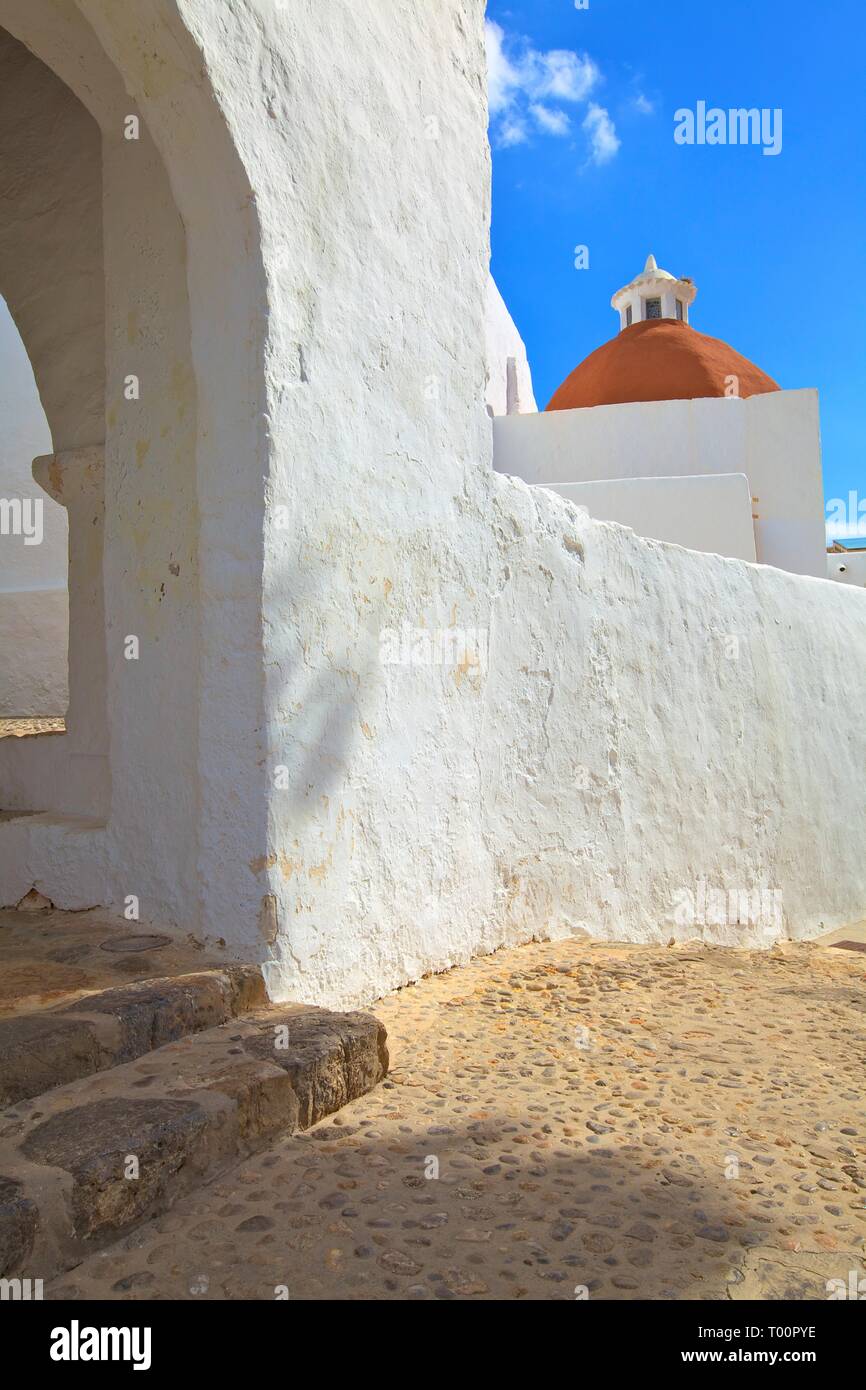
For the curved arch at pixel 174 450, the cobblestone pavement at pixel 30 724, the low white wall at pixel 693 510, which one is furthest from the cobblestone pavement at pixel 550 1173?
the low white wall at pixel 693 510

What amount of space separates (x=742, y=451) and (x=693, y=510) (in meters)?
2.18

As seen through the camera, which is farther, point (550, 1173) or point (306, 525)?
point (306, 525)

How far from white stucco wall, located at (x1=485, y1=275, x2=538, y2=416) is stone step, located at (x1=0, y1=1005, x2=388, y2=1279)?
15.7m

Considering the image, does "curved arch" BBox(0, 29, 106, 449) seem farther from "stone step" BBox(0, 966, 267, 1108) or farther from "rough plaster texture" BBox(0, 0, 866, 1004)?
"stone step" BBox(0, 966, 267, 1108)

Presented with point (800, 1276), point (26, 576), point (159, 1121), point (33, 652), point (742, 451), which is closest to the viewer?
point (800, 1276)

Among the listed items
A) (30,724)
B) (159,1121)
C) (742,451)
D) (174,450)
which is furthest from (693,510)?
(159,1121)

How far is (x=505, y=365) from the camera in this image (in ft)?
61.2

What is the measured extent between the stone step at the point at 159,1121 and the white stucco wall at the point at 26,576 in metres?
6.07

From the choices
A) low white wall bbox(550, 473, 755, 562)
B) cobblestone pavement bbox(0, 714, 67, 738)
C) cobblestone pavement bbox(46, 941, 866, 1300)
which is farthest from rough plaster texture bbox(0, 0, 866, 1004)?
low white wall bbox(550, 473, 755, 562)

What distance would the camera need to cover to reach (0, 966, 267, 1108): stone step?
77.0 inches

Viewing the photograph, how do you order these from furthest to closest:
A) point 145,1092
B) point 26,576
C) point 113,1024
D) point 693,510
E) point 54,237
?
point 693,510 → point 26,576 → point 54,237 → point 113,1024 → point 145,1092

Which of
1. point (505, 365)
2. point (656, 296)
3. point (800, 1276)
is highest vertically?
point (656, 296)

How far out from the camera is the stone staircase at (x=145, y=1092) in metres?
1.60

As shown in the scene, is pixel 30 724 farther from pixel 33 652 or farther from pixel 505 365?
pixel 505 365
